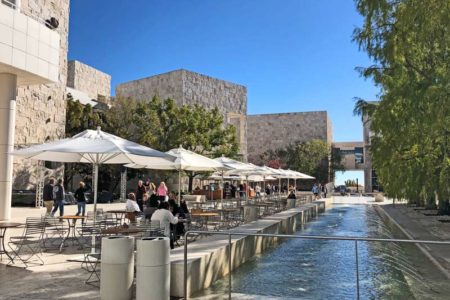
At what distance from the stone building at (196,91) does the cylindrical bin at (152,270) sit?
144 feet

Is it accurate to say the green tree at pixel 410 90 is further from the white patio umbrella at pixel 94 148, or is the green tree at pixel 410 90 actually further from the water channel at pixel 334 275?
the white patio umbrella at pixel 94 148

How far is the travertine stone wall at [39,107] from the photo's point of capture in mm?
25641

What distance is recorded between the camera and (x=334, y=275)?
841 centimetres

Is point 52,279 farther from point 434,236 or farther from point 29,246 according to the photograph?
point 434,236

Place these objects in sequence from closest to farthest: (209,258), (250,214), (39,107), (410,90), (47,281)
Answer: (47,281), (209,258), (410,90), (250,214), (39,107)

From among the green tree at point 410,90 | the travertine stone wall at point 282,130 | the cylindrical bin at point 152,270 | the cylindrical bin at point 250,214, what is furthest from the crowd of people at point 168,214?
the travertine stone wall at point 282,130

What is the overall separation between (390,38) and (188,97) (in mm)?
42165

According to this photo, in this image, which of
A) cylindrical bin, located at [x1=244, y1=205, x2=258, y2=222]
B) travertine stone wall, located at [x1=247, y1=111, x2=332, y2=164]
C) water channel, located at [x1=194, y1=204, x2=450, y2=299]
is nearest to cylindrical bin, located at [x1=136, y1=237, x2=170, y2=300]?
water channel, located at [x1=194, y1=204, x2=450, y2=299]

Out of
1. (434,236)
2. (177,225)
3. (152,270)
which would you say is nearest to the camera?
(152,270)

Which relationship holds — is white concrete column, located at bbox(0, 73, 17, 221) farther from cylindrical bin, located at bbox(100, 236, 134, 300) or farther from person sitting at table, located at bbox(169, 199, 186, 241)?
cylindrical bin, located at bbox(100, 236, 134, 300)

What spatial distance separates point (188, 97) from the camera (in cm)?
5219

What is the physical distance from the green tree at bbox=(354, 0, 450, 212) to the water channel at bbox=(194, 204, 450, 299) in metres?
→ 3.30

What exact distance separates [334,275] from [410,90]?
498cm

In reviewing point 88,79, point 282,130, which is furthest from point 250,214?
point 282,130
